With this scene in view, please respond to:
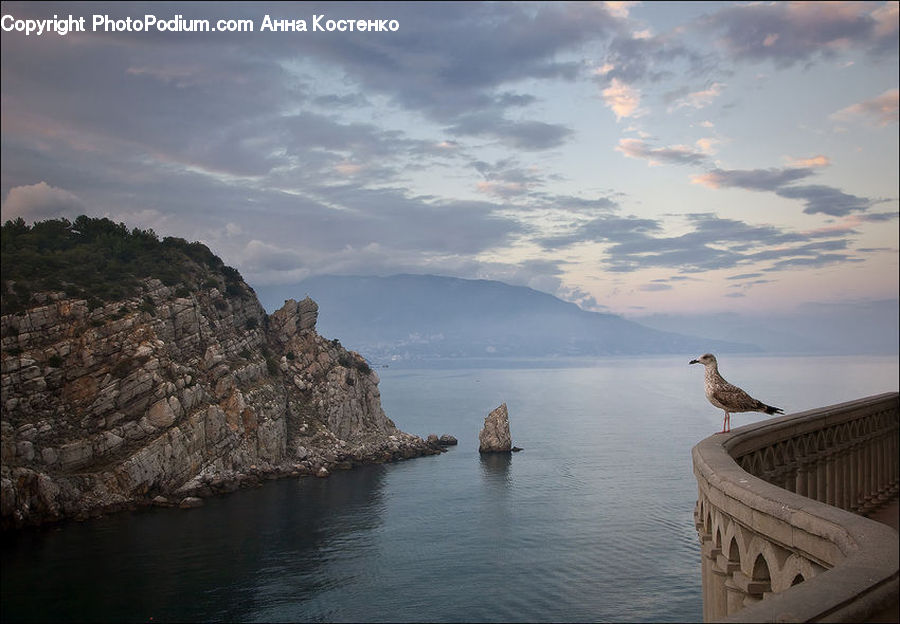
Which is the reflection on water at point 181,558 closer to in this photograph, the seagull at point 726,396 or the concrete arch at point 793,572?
the seagull at point 726,396

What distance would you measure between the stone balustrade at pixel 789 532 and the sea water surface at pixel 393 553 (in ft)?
110

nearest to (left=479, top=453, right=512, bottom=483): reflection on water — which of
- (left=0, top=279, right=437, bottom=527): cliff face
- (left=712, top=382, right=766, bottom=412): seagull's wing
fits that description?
(left=0, top=279, right=437, bottom=527): cliff face

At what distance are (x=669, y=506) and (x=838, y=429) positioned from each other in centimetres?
6415

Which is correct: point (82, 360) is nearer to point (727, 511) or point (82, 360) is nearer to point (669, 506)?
point (669, 506)

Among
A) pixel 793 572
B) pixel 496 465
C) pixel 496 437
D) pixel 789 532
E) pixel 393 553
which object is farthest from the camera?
pixel 496 437

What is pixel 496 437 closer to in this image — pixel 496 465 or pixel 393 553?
pixel 496 465

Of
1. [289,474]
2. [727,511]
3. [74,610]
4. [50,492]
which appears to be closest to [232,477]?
[289,474]

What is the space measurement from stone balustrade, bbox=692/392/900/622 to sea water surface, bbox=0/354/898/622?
33679 mm

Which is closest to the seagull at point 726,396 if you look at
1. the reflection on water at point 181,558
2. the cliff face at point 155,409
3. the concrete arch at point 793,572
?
the concrete arch at point 793,572

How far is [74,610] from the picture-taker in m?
53.1

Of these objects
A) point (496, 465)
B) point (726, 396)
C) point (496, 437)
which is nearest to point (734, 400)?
point (726, 396)

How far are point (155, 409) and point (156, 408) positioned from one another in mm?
205

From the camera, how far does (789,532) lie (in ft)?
28.6

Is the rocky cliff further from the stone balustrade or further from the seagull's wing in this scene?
the seagull's wing
